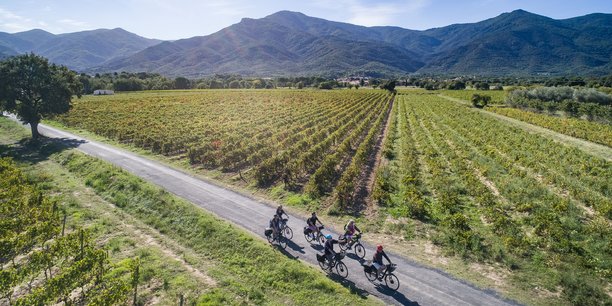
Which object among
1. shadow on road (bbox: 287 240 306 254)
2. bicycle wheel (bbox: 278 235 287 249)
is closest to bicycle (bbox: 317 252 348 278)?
shadow on road (bbox: 287 240 306 254)

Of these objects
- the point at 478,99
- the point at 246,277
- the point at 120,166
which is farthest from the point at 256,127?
the point at 478,99

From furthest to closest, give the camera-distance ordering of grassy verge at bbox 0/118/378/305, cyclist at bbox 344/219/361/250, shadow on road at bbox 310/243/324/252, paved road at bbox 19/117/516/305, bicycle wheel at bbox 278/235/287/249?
bicycle wheel at bbox 278/235/287/249
shadow on road at bbox 310/243/324/252
cyclist at bbox 344/219/361/250
grassy verge at bbox 0/118/378/305
paved road at bbox 19/117/516/305

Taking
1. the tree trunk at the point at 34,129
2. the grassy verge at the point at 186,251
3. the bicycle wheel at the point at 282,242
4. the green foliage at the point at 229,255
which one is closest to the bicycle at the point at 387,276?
the grassy verge at the point at 186,251

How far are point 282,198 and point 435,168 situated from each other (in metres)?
15.9

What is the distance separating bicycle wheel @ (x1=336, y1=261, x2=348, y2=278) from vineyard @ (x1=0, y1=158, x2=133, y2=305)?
941cm

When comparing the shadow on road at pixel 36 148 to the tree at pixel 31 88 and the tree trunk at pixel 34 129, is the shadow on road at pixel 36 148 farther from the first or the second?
the tree at pixel 31 88

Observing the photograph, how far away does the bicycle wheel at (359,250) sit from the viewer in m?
18.5

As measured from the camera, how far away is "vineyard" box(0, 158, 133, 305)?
1316cm

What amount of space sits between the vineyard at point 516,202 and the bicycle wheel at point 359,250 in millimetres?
4776

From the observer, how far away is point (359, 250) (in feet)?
61.3

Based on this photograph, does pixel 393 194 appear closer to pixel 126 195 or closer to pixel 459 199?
pixel 459 199

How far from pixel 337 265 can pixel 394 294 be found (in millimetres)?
3196

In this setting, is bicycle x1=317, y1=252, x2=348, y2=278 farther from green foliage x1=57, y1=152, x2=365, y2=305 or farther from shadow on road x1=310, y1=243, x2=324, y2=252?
shadow on road x1=310, y1=243, x2=324, y2=252

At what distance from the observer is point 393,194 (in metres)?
27.7
